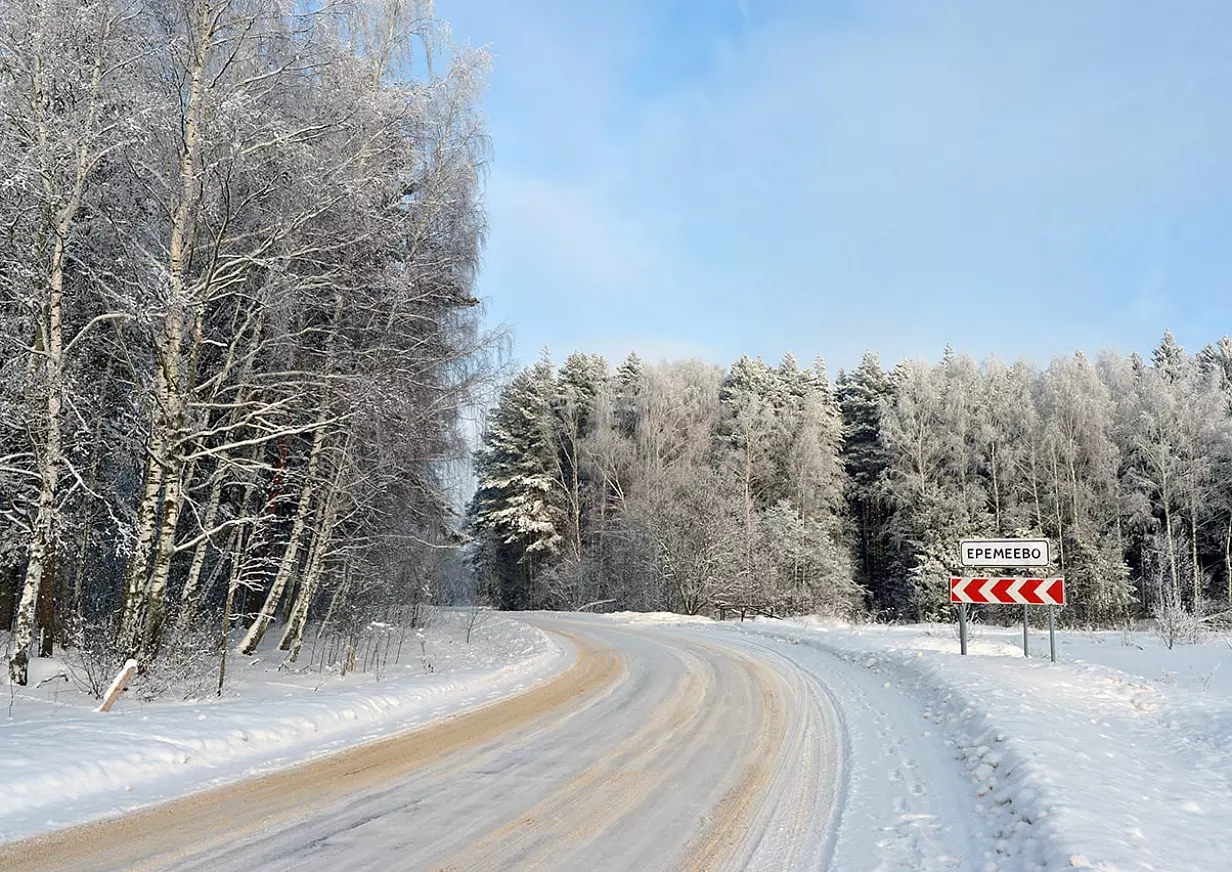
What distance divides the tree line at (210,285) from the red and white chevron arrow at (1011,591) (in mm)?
9155

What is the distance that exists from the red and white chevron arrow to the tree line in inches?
360

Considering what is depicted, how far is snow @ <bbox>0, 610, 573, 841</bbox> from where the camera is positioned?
513 cm

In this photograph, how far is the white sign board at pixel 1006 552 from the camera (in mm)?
12836

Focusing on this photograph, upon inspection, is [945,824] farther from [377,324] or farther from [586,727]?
[377,324]

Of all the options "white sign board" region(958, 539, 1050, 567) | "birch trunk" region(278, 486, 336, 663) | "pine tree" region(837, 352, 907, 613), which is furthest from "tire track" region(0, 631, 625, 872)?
"pine tree" region(837, 352, 907, 613)

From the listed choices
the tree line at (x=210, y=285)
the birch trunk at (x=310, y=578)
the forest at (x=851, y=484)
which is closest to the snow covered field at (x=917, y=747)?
the birch trunk at (x=310, y=578)

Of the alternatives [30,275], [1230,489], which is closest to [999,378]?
[1230,489]

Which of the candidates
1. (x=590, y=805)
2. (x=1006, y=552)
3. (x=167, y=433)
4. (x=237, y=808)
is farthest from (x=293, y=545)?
(x=1006, y=552)

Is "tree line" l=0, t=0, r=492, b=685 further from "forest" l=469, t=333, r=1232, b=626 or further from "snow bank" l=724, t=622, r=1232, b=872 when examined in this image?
"forest" l=469, t=333, r=1232, b=626

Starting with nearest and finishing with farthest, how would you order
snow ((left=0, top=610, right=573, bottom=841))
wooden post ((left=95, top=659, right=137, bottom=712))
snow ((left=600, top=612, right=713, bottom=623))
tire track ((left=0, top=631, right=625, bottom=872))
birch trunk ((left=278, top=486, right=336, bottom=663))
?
tire track ((left=0, top=631, right=625, bottom=872)) < snow ((left=0, top=610, right=573, bottom=841)) < wooden post ((left=95, top=659, right=137, bottom=712)) < birch trunk ((left=278, top=486, right=336, bottom=663)) < snow ((left=600, top=612, right=713, bottom=623))

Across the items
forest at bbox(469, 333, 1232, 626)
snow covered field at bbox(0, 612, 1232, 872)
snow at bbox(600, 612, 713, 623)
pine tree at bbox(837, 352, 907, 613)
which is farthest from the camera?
pine tree at bbox(837, 352, 907, 613)

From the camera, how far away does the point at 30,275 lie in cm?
895

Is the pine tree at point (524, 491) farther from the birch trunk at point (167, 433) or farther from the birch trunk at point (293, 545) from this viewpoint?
the birch trunk at point (167, 433)

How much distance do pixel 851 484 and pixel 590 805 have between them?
41764 millimetres
